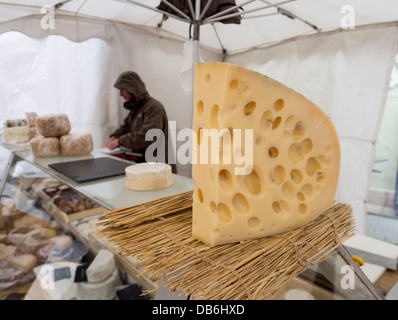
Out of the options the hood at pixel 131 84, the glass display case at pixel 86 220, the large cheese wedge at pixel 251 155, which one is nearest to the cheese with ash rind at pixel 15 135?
the glass display case at pixel 86 220

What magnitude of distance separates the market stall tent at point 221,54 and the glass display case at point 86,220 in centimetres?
103

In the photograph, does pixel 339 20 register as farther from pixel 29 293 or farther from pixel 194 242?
pixel 29 293

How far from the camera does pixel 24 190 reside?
1.50m

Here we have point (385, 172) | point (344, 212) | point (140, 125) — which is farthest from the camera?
point (385, 172)

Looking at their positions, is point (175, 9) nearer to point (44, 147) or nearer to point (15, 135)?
point (44, 147)

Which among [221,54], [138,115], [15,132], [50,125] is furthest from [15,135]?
[221,54]

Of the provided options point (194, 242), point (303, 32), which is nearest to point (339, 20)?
point (303, 32)

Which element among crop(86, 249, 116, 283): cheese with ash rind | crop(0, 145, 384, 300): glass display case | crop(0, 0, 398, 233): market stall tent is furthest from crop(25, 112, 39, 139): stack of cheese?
crop(86, 249, 116, 283): cheese with ash rind

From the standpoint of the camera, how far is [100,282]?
3.17ft

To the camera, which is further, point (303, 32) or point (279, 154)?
point (303, 32)

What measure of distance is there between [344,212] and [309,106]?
0.26m

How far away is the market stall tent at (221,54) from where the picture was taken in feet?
6.09

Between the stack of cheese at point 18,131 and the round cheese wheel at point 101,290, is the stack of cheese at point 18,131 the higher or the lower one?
the higher one

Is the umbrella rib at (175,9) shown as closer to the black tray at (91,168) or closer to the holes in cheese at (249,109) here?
the black tray at (91,168)
